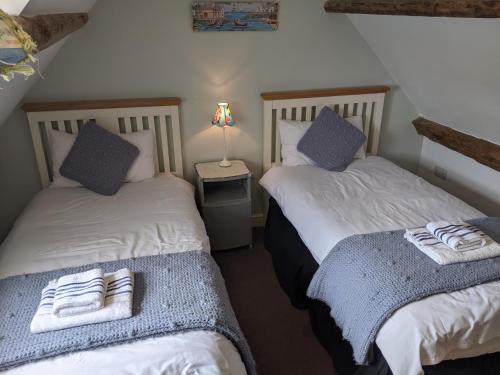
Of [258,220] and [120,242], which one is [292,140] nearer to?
[258,220]

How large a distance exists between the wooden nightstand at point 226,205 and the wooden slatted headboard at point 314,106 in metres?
0.32

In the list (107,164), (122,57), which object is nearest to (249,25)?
(122,57)

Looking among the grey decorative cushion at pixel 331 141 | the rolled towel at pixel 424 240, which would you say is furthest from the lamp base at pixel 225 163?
the rolled towel at pixel 424 240

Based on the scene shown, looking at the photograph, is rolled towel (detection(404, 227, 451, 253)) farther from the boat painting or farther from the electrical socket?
the boat painting

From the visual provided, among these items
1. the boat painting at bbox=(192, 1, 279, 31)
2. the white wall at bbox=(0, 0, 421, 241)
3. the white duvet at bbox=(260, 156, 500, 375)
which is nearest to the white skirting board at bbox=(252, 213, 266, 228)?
the white wall at bbox=(0, 0, 421, 241)

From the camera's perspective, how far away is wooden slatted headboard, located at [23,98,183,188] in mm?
2916

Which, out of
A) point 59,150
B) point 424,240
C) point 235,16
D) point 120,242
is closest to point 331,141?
point 235,16

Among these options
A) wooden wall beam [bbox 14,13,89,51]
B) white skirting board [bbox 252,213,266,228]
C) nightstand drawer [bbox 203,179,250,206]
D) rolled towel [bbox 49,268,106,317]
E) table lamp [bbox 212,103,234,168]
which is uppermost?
wooden wall beam [bbox 14,13,89,51]

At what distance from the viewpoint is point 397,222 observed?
2439 millimetres

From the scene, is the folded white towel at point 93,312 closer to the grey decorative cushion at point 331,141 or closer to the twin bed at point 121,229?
the twin bed at point 121,229

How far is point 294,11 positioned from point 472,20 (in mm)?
1396

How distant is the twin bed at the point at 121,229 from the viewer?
1.50 meters

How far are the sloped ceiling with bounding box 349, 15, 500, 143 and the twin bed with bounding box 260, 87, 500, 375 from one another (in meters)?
0.34

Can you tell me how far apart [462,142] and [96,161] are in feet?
8.69
